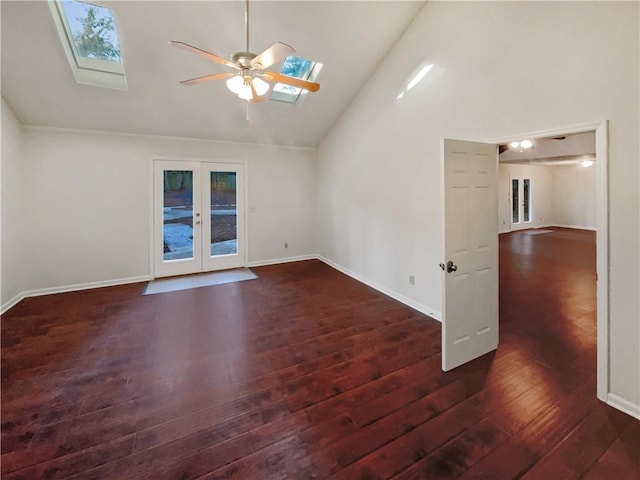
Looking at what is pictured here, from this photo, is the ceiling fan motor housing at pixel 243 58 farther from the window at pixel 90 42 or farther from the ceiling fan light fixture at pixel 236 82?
the window at pixel 90 42

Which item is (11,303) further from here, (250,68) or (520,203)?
(520,203)

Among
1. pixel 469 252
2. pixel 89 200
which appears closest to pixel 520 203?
pixel 469 252

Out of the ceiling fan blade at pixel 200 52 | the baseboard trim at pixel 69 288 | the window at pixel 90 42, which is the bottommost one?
the baseboard trim at pixel 69 288

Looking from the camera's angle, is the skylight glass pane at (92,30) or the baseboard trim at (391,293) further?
the baseboard trim at (391,293)

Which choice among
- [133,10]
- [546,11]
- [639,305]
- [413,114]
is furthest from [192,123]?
[639,305]

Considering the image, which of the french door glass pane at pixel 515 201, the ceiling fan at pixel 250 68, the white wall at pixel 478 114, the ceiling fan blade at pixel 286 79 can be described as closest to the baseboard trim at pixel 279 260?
the white wall at pixel 478 114

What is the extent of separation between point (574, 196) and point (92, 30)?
15.1 meters

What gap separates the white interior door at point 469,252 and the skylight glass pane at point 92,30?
13.6ft

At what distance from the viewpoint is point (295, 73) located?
461 cm

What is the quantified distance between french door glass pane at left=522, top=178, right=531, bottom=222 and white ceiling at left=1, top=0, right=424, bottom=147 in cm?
970

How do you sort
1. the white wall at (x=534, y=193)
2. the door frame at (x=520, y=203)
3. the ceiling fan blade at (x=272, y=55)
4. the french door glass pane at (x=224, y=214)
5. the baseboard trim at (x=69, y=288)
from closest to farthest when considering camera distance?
the ceiling fan blade at (x=272, y=55) < the baseboard trim at (x=69, y=288) < the french door glass pane at (x=224, y=214) < the white wall at (x=534, y=193) < the door frame at (x=520, y=203)

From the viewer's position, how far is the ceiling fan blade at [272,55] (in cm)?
209

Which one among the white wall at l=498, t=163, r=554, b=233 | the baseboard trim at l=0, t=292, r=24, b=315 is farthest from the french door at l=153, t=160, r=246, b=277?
the white wall at l=498, t=163, r=554, b=233

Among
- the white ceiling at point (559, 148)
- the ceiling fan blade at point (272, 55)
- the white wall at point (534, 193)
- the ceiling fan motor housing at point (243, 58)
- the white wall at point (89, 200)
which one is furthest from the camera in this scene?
the white wall at point (534, 193)
